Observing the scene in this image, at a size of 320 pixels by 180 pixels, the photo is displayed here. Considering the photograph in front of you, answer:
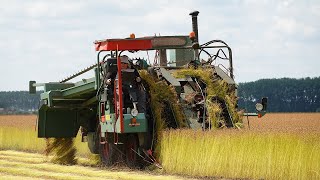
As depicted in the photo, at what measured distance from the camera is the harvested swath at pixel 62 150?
54.6ft

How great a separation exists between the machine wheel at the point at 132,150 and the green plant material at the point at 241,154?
3.82 feet

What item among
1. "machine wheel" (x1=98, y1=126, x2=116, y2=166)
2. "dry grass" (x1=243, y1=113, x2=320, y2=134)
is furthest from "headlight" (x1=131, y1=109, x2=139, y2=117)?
"dry grass" (x1=243, y1=113, x2=320, y2=134)

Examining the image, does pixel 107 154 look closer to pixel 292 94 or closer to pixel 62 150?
pixel 62 150

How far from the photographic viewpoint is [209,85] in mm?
14531

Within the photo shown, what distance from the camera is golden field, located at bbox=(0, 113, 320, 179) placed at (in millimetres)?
10826

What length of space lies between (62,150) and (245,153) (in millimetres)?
6523

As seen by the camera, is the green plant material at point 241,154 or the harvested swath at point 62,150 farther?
the harvested swath at point 62,150

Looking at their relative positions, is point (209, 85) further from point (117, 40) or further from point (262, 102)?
point (117, 40)

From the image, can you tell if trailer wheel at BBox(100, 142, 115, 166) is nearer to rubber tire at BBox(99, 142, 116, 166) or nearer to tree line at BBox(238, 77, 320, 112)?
rubber tire at BBox(99, 142, 116, 166)

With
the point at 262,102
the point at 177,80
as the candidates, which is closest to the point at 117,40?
the point at 177,80

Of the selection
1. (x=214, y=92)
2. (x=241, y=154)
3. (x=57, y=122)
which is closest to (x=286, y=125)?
(x=214, y=92)

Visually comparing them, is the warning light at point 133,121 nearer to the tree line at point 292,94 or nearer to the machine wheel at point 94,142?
the machine wheel at point 94,142

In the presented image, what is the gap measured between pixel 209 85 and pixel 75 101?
372cm

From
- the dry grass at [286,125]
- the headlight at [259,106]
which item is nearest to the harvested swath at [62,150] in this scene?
the dry grass at [286,125]
